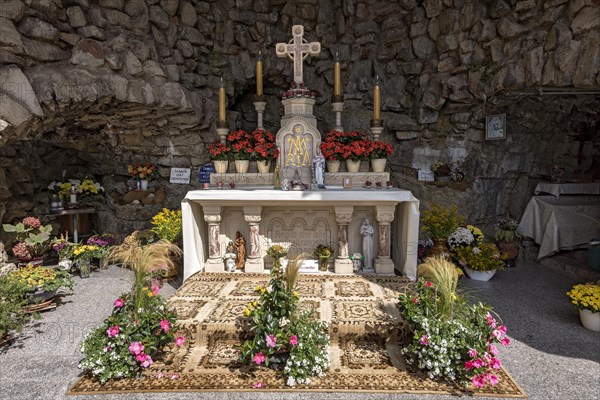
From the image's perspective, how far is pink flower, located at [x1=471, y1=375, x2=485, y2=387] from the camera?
4.43 meters

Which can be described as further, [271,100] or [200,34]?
[271,100]

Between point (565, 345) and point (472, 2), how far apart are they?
791cm

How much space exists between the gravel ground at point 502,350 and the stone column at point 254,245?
1702mm

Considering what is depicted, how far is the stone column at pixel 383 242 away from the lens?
7.70 metres

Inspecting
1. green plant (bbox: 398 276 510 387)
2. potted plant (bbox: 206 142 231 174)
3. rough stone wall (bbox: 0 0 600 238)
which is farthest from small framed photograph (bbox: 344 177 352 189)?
rough stone wall (bbox: 0 0 600 238)

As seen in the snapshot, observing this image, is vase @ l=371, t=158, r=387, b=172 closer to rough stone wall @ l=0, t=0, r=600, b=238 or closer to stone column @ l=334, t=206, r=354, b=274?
stone column @ l=334, t=206, r=354, b=274

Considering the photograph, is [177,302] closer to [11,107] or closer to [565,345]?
[11,107]

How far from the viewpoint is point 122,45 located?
9.38 metres

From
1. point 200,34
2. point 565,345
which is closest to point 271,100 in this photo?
point 200,34

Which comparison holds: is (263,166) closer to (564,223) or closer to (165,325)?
(165,325)

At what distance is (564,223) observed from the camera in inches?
370

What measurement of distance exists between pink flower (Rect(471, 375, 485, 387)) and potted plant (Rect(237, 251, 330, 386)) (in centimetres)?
163

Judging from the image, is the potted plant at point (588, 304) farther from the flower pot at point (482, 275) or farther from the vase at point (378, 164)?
the vase at point (378, 164)

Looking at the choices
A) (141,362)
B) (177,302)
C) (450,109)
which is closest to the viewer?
(141,362)
